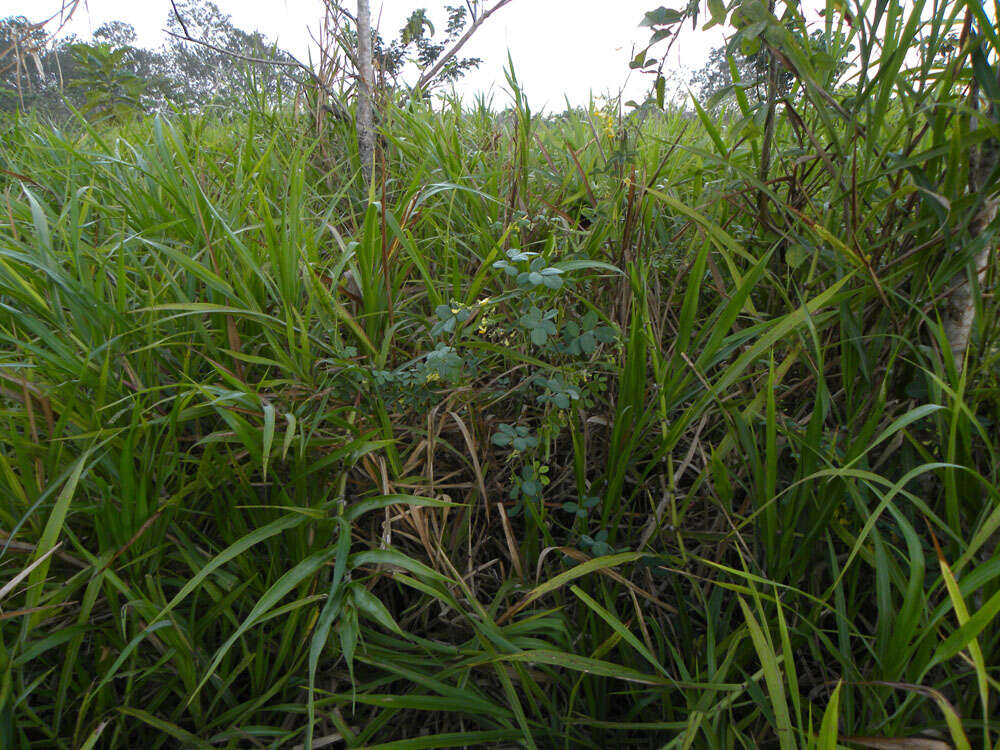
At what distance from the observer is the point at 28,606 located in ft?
2.86

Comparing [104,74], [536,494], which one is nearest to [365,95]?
[536,494]

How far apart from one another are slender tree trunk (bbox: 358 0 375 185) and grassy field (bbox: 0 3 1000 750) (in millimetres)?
803

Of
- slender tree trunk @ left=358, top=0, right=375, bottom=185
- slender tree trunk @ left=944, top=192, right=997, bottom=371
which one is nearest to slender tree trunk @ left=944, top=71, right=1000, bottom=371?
slender tree trunk @ left=944, top=192, right=997, bottom=371

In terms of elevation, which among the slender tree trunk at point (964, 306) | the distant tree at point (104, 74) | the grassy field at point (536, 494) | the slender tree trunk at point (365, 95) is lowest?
the grassy field at point (536, 494)

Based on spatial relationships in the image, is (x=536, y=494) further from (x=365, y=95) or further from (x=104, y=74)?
(x=104, y=74)

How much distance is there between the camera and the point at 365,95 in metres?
1.98

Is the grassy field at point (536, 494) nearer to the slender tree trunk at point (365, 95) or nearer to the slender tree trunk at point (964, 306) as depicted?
the slender tree trunk at point (964, 306)

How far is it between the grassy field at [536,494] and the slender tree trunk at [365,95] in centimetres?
80

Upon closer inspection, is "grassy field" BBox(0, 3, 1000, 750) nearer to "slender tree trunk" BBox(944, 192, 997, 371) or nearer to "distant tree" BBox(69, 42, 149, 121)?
"slender tree trunk" BBox(944, 192, 997, 371)

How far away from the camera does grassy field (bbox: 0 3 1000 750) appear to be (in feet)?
2.81

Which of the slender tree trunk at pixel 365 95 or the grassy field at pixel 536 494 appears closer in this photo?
the grassy field at pixel 536 494

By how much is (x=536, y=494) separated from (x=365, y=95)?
5.23 ft

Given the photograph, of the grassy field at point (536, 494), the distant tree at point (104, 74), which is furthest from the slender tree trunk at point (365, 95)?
the distant tree at point (104, 74)

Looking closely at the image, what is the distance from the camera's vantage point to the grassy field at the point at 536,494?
86 centimetres
